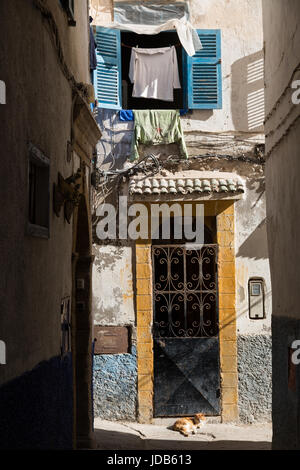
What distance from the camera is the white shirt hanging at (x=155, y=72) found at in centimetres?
1233

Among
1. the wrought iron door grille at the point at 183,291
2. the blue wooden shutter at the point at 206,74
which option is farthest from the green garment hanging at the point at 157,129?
the wrought iron door grille at the point at 183,291

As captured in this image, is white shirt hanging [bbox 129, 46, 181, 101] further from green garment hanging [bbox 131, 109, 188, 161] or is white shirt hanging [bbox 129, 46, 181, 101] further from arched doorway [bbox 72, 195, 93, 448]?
arched doorway [bbox 72, 195, 93, 448]

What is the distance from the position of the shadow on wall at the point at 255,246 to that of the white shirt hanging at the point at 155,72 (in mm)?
2866

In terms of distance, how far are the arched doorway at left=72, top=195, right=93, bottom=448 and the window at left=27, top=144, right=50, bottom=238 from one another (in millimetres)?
3356

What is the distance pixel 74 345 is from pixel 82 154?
266cm

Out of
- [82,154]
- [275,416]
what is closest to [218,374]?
[275,416]

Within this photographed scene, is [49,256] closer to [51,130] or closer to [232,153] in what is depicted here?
[51,130]

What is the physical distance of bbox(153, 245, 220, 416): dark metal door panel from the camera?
1217 cm

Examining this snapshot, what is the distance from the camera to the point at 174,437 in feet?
36.6

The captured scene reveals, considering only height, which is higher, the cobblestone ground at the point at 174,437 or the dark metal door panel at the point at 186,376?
the dark metal door panel at the point at 186,376

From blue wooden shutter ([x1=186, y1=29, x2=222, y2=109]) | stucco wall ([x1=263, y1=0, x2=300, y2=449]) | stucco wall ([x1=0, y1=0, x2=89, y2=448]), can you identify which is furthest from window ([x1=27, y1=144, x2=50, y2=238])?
blue wooden shutter ([x1=186, y1=29, x2=222, y2=109])

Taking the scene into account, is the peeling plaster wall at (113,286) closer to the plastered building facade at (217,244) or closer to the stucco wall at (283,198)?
the plastered building facade at (217,244)

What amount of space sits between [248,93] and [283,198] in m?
5.37

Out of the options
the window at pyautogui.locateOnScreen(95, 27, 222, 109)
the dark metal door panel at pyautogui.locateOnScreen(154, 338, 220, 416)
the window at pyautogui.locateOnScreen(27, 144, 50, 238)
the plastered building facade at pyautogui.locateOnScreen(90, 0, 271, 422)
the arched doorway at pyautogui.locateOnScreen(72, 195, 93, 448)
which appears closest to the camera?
the window at pyautogui.locateOnScreen(27, 144, 50, 238)
